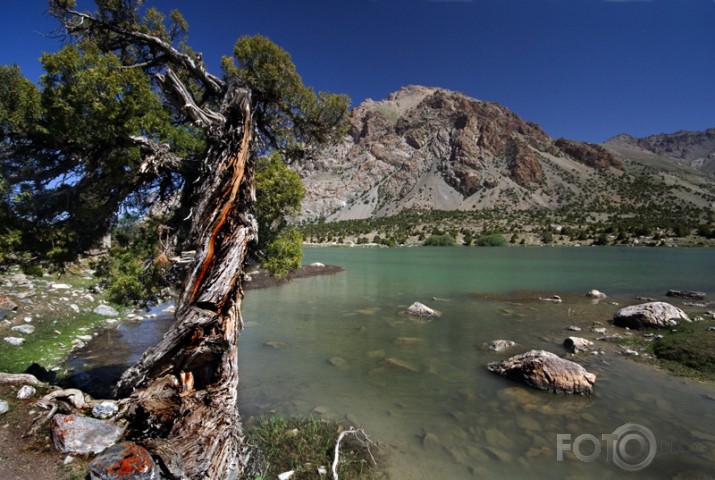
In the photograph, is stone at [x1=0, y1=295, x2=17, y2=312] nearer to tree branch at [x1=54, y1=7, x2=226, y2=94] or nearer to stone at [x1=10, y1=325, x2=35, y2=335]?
stone at [x1=10, y1=325, x2=35, y2=335]

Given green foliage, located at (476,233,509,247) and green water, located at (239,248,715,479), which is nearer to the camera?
green water, located at (239,248,715,479)

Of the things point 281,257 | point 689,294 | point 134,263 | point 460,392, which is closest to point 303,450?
point 281,257

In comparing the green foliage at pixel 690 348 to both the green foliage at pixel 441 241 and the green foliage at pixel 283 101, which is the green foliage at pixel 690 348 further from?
the green foliage at pixel 441 241

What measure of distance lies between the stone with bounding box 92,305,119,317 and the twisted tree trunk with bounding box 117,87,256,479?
13291mm

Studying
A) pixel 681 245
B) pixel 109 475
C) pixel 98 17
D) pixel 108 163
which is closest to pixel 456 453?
pixel 109 475

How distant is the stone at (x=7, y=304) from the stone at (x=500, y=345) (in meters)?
17.9

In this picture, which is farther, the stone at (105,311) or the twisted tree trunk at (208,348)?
the stone at (105,311)

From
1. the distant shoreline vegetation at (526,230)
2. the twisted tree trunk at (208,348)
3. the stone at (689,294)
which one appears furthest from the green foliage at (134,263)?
the distant shoreline vegetation at (526,230)

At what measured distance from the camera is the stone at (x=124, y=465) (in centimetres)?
467

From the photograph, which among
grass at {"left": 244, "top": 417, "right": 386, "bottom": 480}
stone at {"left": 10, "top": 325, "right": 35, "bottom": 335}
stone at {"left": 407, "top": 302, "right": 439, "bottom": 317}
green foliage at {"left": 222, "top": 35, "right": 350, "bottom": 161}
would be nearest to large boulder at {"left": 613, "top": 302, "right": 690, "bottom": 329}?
stone at {"left": 407, "top": 302, "right": 439, "bottom": 317}

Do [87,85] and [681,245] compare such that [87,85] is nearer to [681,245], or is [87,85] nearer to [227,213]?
[227,213]

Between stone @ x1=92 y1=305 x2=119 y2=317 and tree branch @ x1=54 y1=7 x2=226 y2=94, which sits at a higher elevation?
tree branch @ x1=54 y1=7 x2=226 y2=94

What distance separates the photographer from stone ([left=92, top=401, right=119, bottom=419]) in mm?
5969

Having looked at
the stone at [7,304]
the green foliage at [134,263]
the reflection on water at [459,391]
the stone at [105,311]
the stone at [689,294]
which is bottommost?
the reflection on water at [459,391]
